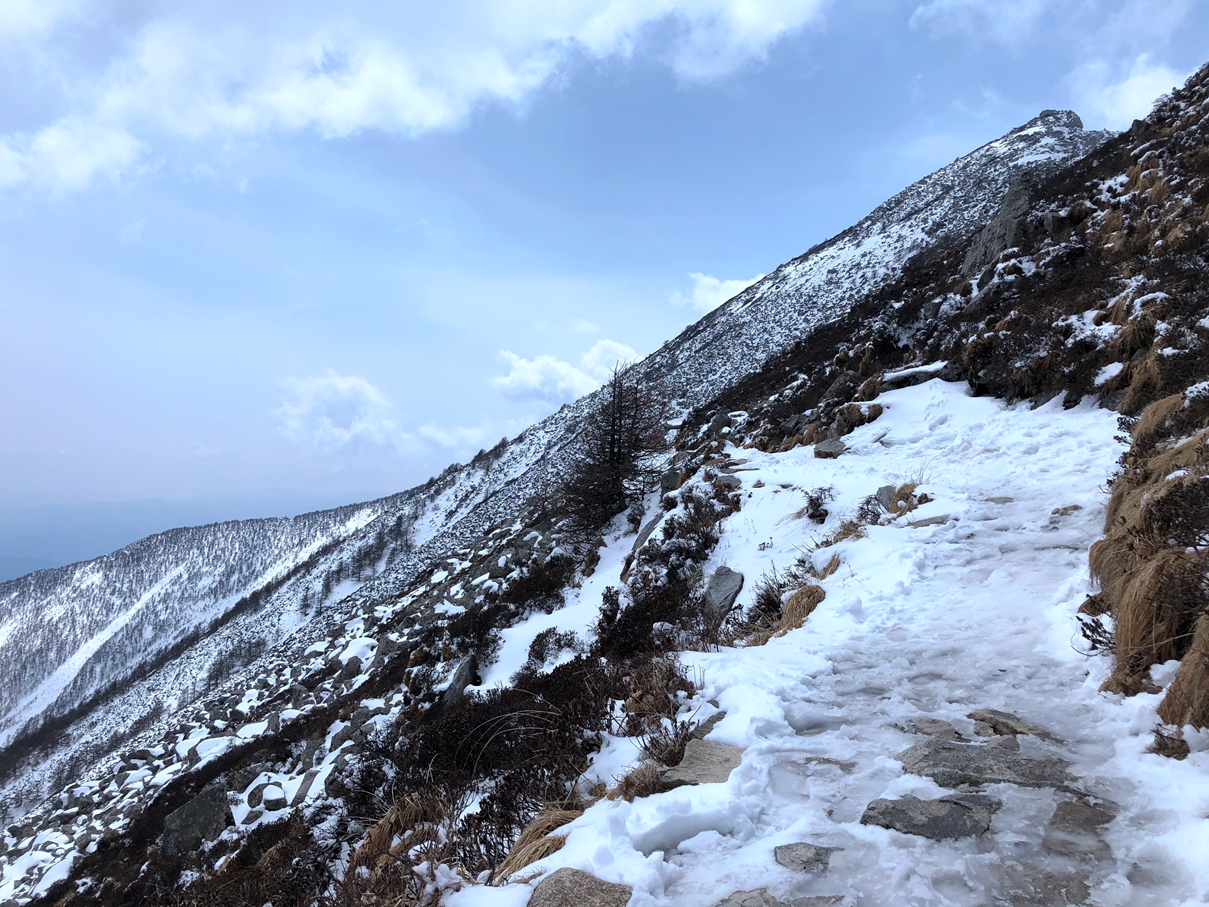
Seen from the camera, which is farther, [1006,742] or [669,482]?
[669,482]

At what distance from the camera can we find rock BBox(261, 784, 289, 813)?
13672 millimetres

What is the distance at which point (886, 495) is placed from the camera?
8.90 meters

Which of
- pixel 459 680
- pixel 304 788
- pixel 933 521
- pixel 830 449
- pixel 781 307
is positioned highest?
pixel 781 307

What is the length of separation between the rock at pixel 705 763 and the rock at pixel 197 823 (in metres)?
15.8

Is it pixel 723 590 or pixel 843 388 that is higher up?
pixel 843 388

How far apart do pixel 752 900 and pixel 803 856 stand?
0.36m

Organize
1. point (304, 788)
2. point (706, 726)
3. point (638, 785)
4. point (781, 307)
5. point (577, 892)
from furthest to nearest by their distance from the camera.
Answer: point (781, 307) → point (304, 788) → point (706, 726) → point (638, 785) → point (577, 892)

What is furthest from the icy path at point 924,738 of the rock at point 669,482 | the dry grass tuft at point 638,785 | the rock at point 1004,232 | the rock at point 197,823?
the rock at point 197,823

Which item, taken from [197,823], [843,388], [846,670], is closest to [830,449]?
[843,388]

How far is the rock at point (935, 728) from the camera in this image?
3583mm

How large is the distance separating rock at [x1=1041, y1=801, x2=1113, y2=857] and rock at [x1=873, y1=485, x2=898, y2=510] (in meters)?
6.26

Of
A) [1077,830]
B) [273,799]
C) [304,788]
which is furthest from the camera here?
[273,799]

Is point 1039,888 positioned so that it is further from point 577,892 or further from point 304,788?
point 304,788

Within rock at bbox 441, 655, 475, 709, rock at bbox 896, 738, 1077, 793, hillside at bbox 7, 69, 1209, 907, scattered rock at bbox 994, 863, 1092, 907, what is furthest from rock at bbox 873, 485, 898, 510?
rock at bbox 441, 655, 475, 709
